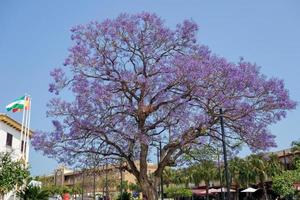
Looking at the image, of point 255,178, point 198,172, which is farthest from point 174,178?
point 255,178

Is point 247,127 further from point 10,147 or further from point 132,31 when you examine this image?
point 10,147

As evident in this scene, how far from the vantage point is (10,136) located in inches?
1428

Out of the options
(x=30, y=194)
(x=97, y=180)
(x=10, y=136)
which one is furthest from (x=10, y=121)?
(x=97, y=180)

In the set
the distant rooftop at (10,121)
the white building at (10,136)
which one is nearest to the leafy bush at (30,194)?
the white building at (10,136)

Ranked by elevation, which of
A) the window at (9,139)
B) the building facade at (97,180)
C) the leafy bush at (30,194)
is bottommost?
the leafy bush at (30,194)

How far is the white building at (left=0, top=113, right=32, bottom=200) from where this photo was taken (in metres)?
34.6

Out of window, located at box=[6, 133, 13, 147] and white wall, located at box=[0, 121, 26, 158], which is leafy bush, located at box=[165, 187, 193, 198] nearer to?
white wall, located at box=[0, 121, 26, 158]

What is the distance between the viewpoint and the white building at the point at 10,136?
113 ft

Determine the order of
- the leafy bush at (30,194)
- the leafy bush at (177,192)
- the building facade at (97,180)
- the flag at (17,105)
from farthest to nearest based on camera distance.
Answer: the leafy bush at (177,192)
the flag at (17,105)
the building facade at (97,180)
the leafy bush at (30,194)

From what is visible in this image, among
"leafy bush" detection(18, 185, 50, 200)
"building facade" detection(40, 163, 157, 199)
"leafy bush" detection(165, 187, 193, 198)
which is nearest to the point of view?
"leafy bush" detection(18, 185, 50, 200)

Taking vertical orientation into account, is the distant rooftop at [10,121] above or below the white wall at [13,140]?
above

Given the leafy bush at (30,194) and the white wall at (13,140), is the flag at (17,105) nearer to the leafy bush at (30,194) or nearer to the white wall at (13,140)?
the white wall at (13,140)

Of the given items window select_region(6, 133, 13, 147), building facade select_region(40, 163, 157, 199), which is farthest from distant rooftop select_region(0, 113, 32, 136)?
building facade select_region(40, 163, 157, 199)

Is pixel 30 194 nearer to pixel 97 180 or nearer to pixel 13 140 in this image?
pixel 13 140
